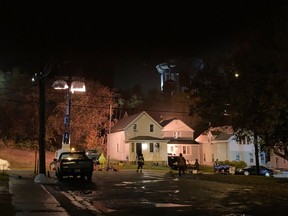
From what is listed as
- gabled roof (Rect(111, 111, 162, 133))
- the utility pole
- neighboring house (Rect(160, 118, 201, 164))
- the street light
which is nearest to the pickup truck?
the utility pole

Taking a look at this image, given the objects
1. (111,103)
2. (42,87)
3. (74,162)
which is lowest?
(74,162)

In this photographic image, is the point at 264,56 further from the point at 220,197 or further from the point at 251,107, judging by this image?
the point at 220,197

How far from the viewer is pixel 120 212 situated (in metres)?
12.1

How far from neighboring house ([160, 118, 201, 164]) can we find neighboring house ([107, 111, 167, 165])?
18.8ft

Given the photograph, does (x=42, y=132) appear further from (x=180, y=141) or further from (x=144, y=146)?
(x=180, y=141)

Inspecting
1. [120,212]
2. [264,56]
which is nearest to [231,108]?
[264,56]

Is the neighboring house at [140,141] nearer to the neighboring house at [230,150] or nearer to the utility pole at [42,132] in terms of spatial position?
the neighboring house at [230,150]

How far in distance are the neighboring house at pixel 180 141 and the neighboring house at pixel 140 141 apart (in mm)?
5716

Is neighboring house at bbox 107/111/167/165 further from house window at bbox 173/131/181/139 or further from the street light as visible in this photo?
the street light

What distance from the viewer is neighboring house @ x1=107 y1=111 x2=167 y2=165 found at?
191 feet

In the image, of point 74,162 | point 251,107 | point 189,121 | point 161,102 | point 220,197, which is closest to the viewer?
point 220,197

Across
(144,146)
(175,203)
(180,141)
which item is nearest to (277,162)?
(180,141)

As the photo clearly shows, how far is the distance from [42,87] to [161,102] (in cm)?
7692

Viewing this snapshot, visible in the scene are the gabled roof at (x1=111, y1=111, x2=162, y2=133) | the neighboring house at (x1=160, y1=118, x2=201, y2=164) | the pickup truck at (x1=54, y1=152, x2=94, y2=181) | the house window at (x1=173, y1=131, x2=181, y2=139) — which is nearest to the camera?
the pickup truck at (x1=54, y1=152, x2=94, y2=181)
